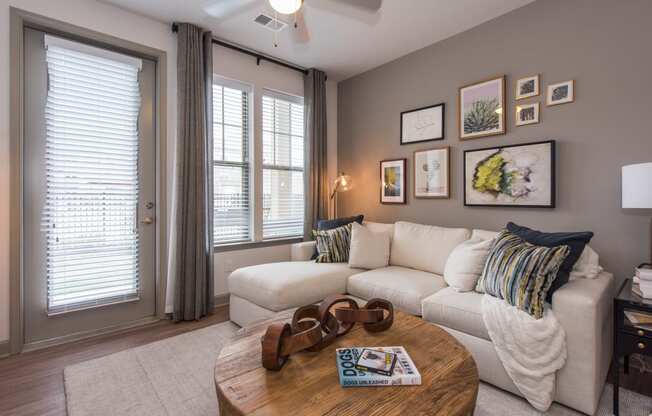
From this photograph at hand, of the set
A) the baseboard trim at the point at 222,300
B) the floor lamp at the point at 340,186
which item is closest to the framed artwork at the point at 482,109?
the floor lamp at the point at 340,186

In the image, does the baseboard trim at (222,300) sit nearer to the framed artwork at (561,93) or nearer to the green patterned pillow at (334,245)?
the green patterned pillow at (334,245)

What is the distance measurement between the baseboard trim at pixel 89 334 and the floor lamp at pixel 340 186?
93.3 inches

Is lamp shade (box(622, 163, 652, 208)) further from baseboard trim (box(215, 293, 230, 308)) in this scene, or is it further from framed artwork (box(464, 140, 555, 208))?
baseboard trim (box(215, 293, 230, 308))

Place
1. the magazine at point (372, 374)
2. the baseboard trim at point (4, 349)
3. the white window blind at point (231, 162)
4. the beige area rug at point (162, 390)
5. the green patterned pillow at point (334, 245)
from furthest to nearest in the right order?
the white window blind at point (231, 162) → the green patterned pillow at point (334, 245) → the baseboard trim at point (4, 349) → the beige area rug at point (162, 390) → the magazine at point (372, 374)

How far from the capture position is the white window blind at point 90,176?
247 centimetres

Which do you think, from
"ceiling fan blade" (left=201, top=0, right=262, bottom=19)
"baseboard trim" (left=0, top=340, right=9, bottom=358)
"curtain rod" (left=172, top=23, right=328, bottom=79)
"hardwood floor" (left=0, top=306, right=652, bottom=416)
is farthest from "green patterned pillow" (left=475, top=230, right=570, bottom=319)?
"baseboard trim" (left=0, top=340, right=9, bottom=358)

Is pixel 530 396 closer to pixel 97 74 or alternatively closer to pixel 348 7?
pixel 348 7

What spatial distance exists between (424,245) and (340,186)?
4.86ft

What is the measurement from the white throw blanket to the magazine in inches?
32.6

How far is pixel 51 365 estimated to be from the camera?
2168mm

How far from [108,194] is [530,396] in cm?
329

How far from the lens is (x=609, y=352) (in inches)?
77.2

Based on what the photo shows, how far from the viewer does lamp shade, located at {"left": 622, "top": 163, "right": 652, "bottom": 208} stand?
66.4 inches

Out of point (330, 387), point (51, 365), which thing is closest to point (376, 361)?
point (330, 387)
